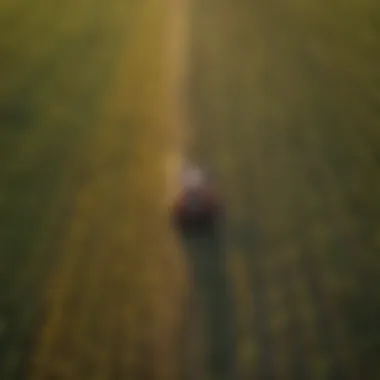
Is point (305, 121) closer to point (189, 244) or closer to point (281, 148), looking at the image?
point (281, 148)

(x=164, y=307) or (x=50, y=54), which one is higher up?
(x=50, y=54)

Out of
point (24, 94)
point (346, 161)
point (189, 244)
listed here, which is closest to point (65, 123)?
point (24, 94)

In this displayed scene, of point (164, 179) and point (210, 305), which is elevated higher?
point (164, 179)

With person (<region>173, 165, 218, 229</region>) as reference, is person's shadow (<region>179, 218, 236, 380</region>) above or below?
below

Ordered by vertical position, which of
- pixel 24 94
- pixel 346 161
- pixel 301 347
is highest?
pixel 24 94

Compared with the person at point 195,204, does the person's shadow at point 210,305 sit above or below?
below
